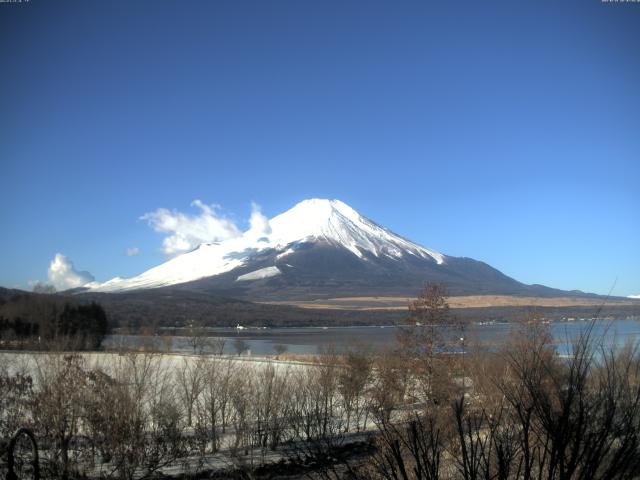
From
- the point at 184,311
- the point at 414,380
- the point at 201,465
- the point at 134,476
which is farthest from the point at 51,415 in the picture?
the point at 184,311

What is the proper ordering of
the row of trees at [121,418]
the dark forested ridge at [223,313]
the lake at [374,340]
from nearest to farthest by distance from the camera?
the lake at [374,340], the row of trees at [121,418], the dark forested ridge at [223,313]

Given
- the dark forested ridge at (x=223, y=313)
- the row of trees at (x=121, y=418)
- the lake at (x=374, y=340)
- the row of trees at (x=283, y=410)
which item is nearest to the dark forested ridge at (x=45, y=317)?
the lake at (x=374, y=340)

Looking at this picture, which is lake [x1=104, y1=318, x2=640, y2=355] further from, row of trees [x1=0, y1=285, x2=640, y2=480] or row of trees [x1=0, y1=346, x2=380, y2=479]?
row of trees [x1=0, y1=346, x2=380, y2=479]

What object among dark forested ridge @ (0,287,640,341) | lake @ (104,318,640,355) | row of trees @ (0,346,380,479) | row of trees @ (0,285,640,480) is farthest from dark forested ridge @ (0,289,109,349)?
row of trees @ (0,346,380,479)

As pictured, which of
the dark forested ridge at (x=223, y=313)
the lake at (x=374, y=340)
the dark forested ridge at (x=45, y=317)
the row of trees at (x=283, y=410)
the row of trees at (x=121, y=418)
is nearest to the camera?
the row of trees at (x=283, y=410)

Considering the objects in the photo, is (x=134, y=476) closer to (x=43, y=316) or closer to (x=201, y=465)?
(x=201, y=465)

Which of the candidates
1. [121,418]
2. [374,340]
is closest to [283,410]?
[121,418]

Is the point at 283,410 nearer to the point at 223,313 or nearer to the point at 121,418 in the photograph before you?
the point at 121,418

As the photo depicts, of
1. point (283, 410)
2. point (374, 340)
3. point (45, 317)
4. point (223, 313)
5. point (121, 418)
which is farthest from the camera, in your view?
point (223, 313)

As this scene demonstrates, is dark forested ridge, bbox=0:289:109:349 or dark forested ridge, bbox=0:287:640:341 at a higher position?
dark forested ridge, bbox=0:289:109:349

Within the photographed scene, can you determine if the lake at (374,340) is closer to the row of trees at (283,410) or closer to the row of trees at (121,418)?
the row of trees at (283,410)

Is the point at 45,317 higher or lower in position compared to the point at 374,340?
higher

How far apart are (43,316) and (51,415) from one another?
6140cm

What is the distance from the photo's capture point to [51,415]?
14.4m
